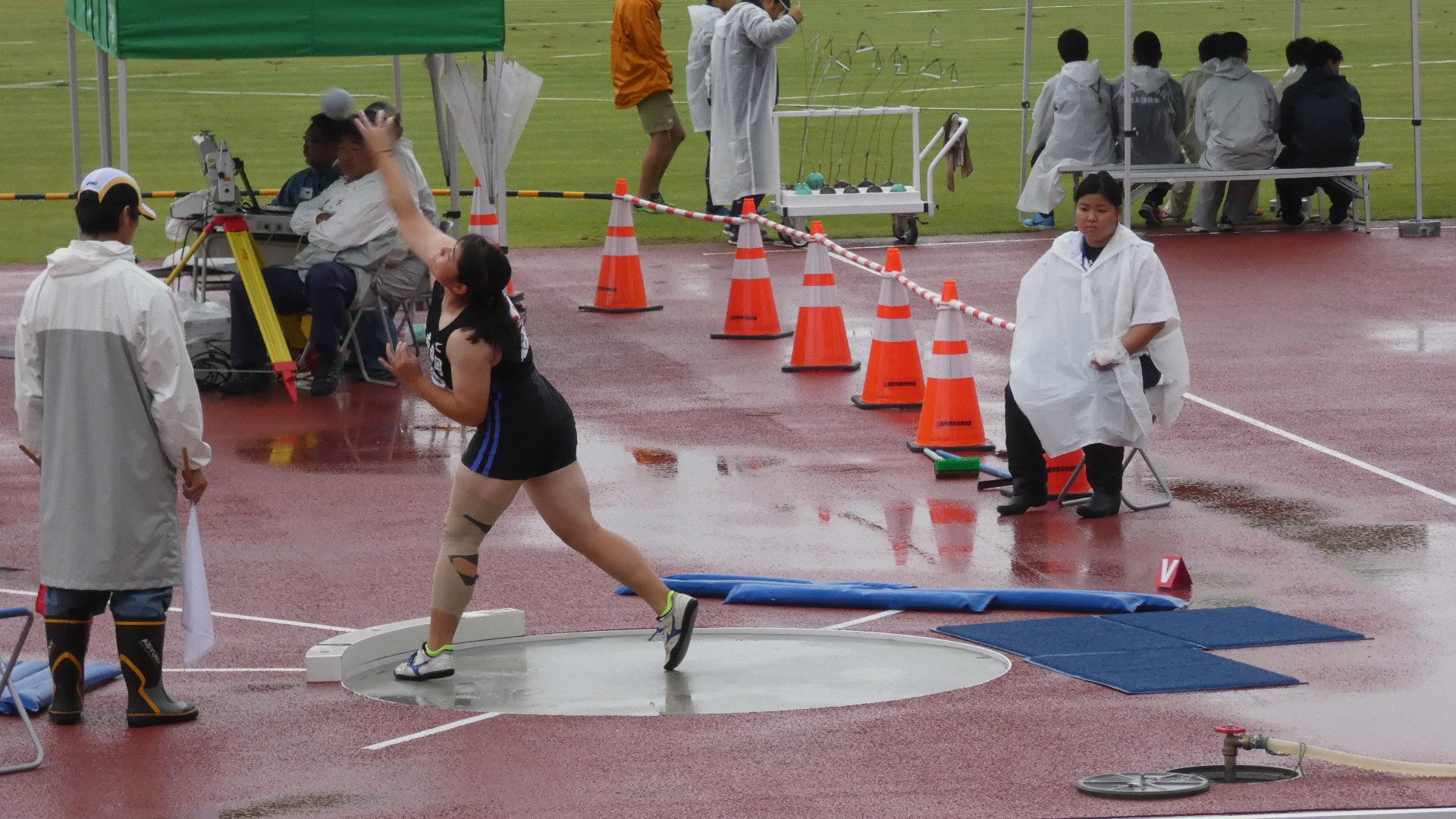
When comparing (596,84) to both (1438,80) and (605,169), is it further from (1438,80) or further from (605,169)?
(1438,80)

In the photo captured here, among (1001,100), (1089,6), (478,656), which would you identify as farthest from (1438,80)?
(478,656)

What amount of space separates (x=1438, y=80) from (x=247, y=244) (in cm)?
2493

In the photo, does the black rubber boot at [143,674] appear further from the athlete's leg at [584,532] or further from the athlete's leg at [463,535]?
the athlete's leg at [584,532]

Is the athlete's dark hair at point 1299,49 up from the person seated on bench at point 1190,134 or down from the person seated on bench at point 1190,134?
up

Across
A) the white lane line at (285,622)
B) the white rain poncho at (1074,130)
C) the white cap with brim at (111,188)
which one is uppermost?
the white rain poncho at (1074,130)

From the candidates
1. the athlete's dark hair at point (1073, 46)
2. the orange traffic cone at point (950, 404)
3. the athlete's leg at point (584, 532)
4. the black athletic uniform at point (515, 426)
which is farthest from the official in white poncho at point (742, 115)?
the black athletic uniform at point (515, 426)

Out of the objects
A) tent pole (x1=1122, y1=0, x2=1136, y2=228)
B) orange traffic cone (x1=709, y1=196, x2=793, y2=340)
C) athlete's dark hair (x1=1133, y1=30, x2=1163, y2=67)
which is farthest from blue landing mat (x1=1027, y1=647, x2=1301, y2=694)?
athlete's dark hair (x1=1133, y1=30, x2=1163, y2=67)

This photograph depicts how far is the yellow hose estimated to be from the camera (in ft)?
19.6

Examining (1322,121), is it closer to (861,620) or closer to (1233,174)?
(1233,174)

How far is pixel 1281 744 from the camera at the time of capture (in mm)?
6027

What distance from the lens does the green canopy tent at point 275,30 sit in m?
12.4

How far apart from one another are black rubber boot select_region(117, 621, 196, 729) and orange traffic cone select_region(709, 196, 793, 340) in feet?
28.0

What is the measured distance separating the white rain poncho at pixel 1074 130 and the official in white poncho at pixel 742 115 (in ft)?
8.73

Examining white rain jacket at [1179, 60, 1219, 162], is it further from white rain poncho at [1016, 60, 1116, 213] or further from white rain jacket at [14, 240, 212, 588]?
white rain jacket at [14, 240, 212, 588]
